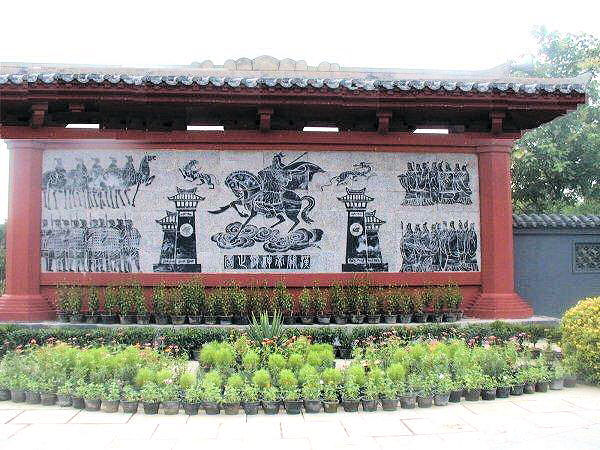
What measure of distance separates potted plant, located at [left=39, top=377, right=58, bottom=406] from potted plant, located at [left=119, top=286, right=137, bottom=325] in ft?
12.0

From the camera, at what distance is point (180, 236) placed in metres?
10.7

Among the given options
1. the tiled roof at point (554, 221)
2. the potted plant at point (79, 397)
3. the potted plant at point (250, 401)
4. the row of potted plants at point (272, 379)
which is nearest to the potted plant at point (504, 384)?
the row of potted plants at point (272, 379)

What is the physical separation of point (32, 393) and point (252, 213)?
5268 mm

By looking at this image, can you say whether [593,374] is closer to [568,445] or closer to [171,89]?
[568,445]

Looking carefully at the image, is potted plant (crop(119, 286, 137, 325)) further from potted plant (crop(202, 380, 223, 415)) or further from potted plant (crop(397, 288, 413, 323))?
potted plant (crop(397, 288, 413, 323))

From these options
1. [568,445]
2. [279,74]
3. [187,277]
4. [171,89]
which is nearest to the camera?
[568,445]

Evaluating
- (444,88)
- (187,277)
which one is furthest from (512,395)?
(187,277)

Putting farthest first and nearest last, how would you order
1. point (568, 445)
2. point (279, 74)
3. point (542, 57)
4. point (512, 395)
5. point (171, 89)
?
1. point (542, 57)
2. point (279, 74)
3. point (171, 89)
4. point (512, 395)
5. point (568, 445)

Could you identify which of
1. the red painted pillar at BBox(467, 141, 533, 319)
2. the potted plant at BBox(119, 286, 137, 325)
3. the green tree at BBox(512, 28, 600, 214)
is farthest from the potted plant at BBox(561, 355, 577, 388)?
the green tree at BBox(512, 28, 600, 214)

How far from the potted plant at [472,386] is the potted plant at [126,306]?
237 inches

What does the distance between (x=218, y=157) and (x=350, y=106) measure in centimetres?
264

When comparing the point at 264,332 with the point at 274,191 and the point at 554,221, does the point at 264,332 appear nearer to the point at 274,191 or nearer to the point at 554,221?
the point at 274,191

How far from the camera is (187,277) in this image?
10602 millimetres

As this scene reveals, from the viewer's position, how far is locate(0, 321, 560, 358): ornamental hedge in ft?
28.0
